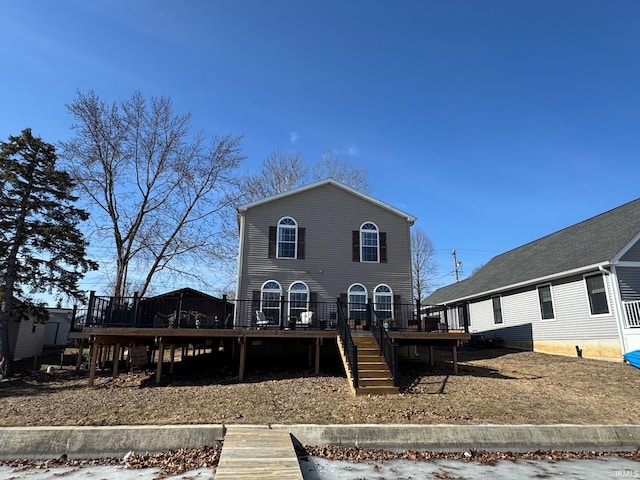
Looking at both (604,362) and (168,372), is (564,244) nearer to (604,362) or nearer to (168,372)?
(604,362)

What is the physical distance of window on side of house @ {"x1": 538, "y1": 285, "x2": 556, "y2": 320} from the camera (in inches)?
656

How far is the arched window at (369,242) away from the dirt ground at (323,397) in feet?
14.2

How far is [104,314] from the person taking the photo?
11.3 m

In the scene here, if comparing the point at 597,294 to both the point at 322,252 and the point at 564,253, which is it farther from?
the point at 322,252

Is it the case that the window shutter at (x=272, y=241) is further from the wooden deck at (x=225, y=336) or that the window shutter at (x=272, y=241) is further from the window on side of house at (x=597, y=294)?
the window on side of house at (x=597, y=294)

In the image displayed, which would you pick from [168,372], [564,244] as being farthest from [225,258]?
[564,244]

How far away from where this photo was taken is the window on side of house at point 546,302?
16.7 metres

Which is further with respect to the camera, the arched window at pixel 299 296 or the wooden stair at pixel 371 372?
the arched window at pixel 299 296

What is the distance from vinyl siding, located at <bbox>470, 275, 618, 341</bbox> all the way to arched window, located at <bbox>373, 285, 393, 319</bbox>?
7.02 metres

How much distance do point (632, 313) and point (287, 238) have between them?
1212 centimetres

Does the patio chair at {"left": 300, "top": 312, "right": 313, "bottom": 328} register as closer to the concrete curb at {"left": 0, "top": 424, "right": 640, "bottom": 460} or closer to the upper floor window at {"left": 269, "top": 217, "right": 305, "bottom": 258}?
the upper floor window at {"left": 269, "top": 217, "right": 305, "bottom": 258}

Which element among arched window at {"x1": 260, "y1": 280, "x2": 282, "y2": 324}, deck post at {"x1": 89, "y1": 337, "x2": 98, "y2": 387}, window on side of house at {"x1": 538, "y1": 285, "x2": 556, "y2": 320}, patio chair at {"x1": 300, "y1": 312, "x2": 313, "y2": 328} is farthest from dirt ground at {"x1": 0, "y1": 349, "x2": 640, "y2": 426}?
window on side of house at {"x1": 538, "y1": 285, "x2": 556, "y2": 320}

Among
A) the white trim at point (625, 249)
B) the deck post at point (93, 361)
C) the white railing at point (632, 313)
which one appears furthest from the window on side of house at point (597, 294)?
the deck post at point (93, 361)

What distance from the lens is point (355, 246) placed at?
51.6 feet
